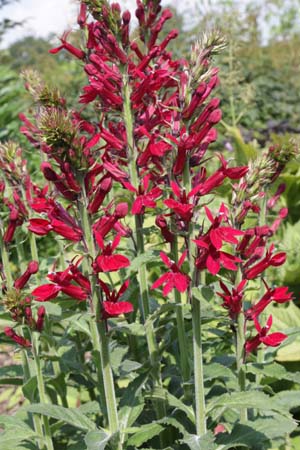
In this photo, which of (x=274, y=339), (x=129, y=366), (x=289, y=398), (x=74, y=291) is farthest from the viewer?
(x=289, y=398)

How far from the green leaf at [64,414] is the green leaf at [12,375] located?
0.55 meters

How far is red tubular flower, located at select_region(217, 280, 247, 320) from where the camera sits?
1.91 metres

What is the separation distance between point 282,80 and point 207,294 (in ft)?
36.5

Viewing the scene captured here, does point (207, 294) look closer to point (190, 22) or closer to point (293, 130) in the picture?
point (293, 130)

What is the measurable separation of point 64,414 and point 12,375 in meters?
0.70

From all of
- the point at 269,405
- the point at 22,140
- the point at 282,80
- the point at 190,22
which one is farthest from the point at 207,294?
the point at 282,80

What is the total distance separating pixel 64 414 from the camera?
1.81 m

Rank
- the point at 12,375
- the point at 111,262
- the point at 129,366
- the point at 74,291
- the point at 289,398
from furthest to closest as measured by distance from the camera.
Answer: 1. the point at 12,375
2. the point at 289,398
3. the point at 129,366
4. the point at 74,291
5. the point at 111,262

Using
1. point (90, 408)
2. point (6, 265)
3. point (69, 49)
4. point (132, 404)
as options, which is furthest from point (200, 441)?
point (69, 49)

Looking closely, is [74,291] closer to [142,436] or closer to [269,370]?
[142,436]

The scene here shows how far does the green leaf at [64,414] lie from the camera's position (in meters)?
1.74

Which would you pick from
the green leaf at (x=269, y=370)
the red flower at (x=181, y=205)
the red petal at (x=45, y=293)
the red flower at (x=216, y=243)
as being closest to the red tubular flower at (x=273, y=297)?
the green leaf at (x=269, y=370)

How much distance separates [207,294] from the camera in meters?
1.68

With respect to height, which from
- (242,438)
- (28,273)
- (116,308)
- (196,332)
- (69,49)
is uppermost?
(69,49)
